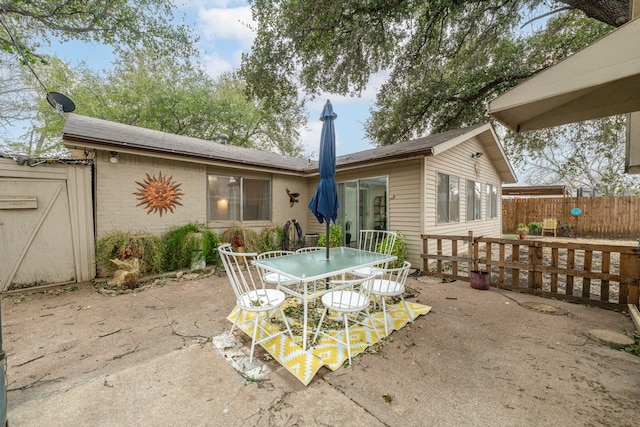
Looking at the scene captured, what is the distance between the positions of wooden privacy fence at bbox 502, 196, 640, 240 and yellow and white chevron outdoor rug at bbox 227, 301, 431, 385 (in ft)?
42.5

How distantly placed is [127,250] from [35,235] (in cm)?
148

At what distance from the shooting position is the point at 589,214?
433 inches

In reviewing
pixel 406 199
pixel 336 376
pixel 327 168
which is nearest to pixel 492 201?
pixel 406 199

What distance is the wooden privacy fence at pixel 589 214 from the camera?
33.3 feet

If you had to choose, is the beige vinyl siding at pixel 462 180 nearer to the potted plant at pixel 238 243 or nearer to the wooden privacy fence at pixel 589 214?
the wooden privacy fence at pixel 589 214

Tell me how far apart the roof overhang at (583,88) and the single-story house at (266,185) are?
3.17 meters

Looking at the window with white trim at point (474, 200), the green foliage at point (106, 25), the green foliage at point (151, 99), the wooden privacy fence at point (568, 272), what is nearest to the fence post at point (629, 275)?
the wooden privacy fence at point (568, 272)

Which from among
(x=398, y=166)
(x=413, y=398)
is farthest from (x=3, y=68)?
(x=413, y=398)

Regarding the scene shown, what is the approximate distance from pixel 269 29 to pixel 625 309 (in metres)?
8.52

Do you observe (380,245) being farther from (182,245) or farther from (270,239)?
(182,245)

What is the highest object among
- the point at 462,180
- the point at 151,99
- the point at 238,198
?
the point at 151,99

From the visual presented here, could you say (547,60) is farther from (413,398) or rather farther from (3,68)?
(3,68)

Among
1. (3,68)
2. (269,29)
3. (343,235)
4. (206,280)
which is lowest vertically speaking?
(206,280)

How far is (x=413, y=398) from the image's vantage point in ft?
6.39
